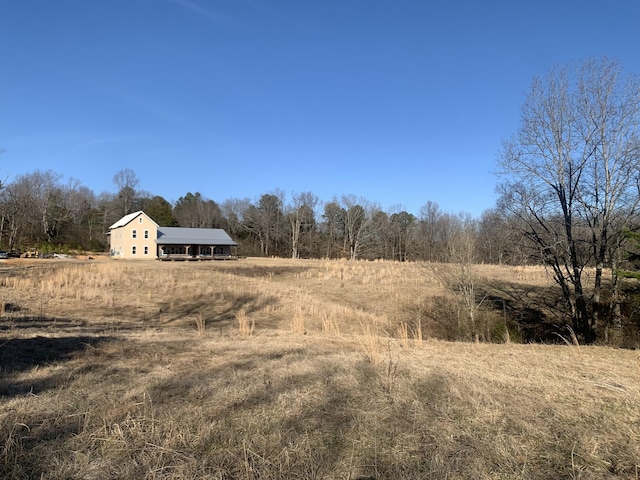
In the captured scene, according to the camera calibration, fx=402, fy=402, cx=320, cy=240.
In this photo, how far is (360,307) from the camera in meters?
21.8

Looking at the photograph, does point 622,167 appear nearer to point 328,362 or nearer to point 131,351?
point 328,362

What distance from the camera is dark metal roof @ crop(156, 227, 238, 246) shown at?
58.1m

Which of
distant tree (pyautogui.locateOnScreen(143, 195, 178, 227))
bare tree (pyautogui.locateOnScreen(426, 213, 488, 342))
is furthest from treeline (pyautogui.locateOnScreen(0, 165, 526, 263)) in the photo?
bare tree (pyautogui.locateOnScreen(426, 213, 488, 342))

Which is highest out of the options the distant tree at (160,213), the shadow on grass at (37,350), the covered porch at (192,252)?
the distant tree at (160,213)

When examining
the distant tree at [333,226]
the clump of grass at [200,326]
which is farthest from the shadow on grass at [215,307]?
the distant tree at [333,226]

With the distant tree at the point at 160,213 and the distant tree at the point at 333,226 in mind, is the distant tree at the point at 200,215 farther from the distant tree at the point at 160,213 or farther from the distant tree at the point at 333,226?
the distant tree at the point at 333,226

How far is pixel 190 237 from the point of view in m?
60.2

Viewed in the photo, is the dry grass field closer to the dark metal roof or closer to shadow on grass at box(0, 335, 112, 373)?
shadow on grass at box(0, 335, 112, 373)

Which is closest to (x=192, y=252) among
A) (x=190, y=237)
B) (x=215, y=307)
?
(x=190, y=237)

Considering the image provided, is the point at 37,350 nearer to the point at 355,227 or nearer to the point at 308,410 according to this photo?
the point at 308,410

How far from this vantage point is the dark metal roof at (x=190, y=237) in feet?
191

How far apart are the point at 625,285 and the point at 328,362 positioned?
15.5m

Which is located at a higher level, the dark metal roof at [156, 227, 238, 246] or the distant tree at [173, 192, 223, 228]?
the distant tree at [173, 192, 223, 228]

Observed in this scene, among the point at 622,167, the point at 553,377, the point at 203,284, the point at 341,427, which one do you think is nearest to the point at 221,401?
the point at 341,427
